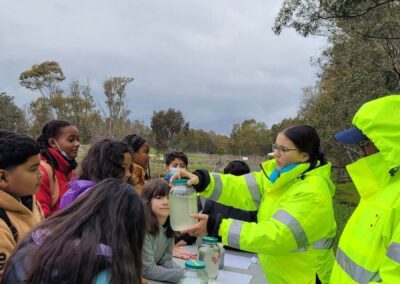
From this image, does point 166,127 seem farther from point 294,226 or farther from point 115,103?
point 294,226

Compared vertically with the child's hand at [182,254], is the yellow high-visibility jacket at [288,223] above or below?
above

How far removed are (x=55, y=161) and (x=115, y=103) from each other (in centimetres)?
1761

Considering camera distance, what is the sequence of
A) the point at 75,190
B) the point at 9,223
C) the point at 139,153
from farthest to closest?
1. the point at 139,153
2. the point at 75,190
3. the point at 9,223

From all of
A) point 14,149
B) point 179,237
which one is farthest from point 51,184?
point 179,237

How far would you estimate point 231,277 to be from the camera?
3080 millimetres

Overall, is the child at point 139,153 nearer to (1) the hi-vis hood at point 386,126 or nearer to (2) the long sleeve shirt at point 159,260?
(2) the long sleeve shirt at point 159,260

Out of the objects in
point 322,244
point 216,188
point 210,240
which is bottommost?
point 210,240

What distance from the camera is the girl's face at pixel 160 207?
10.3 ft

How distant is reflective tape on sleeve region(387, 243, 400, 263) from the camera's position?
1173 millimetres

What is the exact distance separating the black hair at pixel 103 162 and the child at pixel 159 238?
1.77 ft

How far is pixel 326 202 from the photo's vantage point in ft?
5.68

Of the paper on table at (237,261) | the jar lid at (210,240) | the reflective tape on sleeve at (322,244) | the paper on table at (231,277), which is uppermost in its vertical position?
the reflective tape on sleeve at (322,244)

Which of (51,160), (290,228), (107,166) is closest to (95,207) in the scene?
(290,228)

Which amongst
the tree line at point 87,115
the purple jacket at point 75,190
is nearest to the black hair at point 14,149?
the purple jacket at point 75,190
